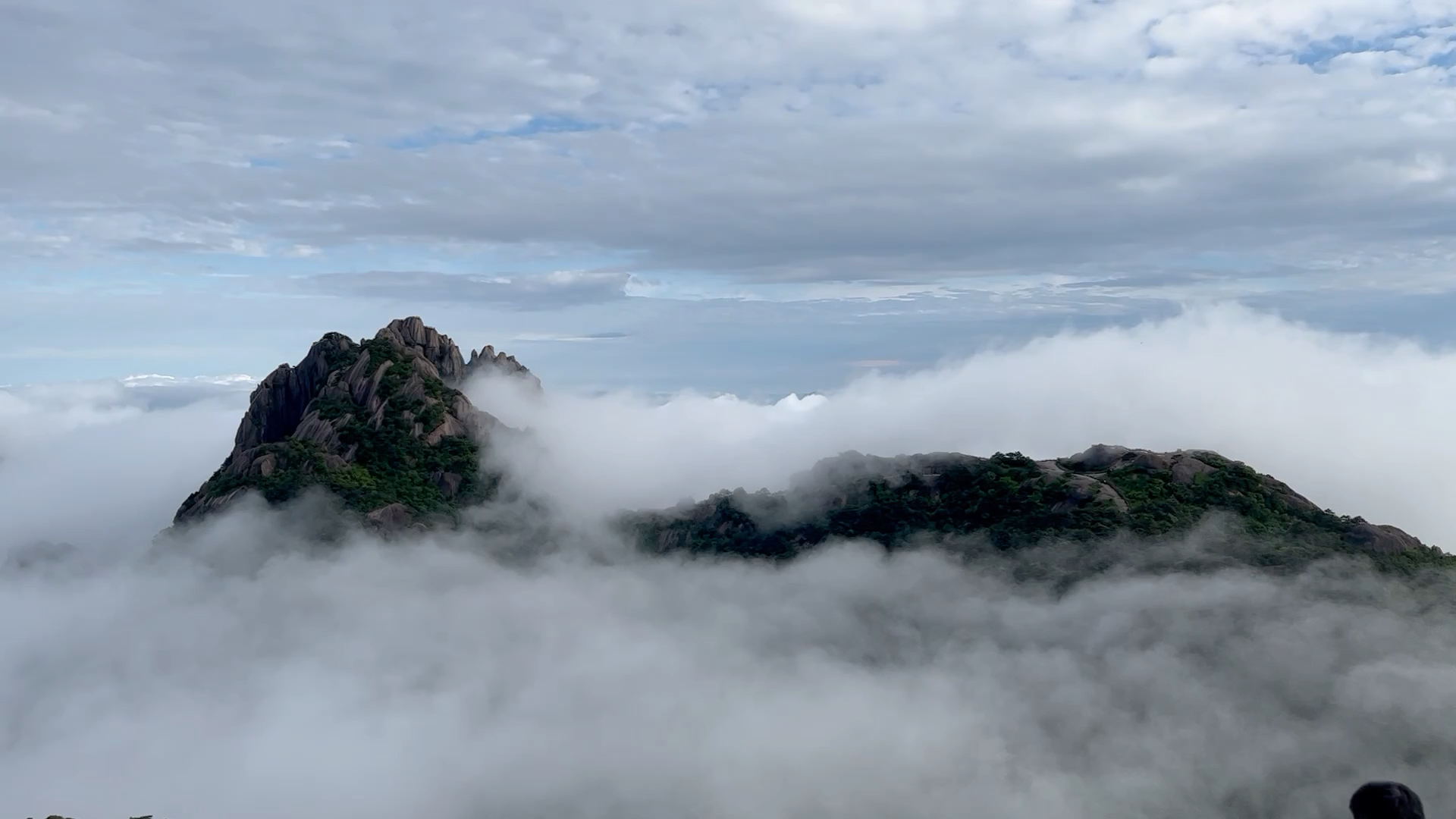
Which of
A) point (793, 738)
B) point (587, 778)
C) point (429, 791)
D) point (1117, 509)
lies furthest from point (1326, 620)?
point (429, 791)

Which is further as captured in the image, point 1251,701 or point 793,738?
point 793,738

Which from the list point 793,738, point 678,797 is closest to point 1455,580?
point 793,738

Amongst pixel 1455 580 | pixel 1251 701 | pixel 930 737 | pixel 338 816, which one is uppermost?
pixel 1455 580

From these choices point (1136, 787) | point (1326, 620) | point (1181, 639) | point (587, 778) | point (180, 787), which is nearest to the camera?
point (1136, 787)

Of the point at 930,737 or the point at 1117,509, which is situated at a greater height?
the point at 1117,509

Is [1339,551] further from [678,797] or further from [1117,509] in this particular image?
[678,797]

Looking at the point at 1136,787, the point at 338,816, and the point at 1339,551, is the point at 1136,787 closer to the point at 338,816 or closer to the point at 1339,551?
the point at 1339,551

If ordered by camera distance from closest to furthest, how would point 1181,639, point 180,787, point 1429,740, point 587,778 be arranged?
1. point 1429,740
2. point 1181,639
3. point 587,778
4. point 180,787
